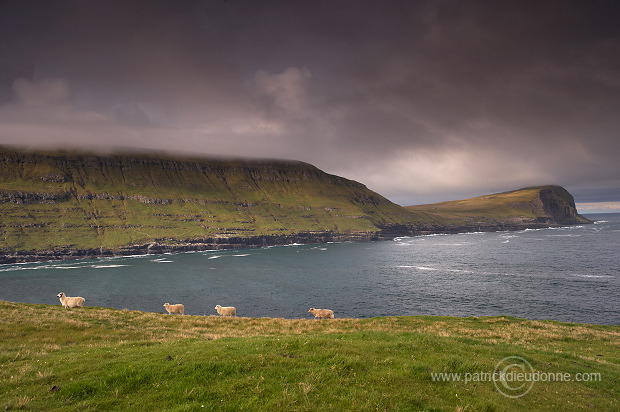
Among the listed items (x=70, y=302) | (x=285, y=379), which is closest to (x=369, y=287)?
(x=70, y=302)

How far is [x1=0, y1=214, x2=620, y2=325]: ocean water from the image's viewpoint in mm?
75188

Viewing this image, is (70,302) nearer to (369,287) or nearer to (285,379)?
(285,379)

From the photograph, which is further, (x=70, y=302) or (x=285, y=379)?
(x=70, y=302)

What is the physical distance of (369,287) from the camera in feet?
334

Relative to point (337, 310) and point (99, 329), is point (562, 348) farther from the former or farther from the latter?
point (337, 310)

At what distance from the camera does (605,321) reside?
61.6 m

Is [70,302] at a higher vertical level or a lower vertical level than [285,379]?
lower

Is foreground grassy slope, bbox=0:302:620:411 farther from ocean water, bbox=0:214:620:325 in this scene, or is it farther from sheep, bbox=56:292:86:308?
ocean water, bbox=0:214:620:325

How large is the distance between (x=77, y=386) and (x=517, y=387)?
19.8 metres

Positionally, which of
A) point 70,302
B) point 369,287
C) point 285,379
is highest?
point 285,379

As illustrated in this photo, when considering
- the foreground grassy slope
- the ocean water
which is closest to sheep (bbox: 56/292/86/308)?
the ocean water

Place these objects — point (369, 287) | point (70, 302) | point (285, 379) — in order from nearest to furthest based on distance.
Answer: point (285, 379) → point (70, 302) → point (369, 287)

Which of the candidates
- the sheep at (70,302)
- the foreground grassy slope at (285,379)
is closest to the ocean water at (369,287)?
the sheep at (70,302)

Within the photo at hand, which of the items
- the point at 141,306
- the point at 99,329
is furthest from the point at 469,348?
the point at 141,306
